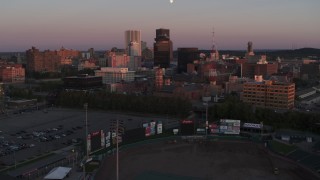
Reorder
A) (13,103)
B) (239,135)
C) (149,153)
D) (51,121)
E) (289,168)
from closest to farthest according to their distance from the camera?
(289,168), (149,153), (239,135), (51,121), (13,103)

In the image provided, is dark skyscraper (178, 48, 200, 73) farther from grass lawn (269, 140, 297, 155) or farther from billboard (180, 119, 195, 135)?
grass lawn (269, 140, 297, 155)

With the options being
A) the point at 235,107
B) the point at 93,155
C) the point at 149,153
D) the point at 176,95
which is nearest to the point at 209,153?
the point at 149,153

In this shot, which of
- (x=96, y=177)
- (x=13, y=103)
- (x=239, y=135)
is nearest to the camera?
(x=96, y=177)

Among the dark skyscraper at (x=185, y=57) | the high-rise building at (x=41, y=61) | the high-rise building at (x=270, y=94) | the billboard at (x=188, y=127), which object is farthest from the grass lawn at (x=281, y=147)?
the high-rise building at (x=41, y=61)

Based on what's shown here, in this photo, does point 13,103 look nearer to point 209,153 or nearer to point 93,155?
point 93,155

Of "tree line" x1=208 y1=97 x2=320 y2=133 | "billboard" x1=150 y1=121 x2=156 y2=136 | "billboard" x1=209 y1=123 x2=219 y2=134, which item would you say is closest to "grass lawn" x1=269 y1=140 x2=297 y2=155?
"tree line" x1=208 y1=97 x2=320 y2=133

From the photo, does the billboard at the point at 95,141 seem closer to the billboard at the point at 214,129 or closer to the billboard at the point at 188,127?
the billboard at the point at 188,127

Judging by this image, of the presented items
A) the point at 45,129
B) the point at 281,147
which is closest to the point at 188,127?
the point at 281,147
